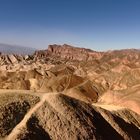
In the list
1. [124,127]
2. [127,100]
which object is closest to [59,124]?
[124,127]

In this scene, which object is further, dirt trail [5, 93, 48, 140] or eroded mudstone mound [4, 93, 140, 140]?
eroded mudstone mound [4, 93, 140, 140]

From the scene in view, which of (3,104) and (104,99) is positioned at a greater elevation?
(3,104)

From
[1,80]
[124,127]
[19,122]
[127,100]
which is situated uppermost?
[19,122]

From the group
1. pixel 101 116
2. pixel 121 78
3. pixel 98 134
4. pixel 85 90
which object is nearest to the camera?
pixel 98 134

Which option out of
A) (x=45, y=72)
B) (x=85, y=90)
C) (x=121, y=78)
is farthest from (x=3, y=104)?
(x=45, y=72)

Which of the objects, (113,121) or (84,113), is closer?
(84,113)

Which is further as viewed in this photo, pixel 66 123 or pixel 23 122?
pixel 66 123

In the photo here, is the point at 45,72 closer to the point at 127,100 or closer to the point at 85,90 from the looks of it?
the point at 85,90

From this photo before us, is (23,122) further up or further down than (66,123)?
further up

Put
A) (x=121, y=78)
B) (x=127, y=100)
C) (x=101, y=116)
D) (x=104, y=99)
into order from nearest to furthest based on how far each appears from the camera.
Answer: (x=101, y=116) → (x=127, y=100) → (x=104, y=99) → (x=121, y=78)

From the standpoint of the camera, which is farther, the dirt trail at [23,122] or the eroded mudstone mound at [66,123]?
the eroded mudstone mound at [66,123]
